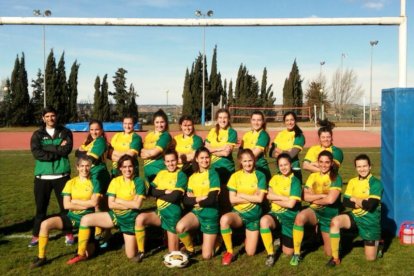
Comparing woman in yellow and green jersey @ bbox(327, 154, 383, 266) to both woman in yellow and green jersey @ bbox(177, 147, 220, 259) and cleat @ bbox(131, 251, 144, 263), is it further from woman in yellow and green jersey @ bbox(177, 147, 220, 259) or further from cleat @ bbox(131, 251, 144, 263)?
cleat @ bbox(131, 251, 144, 263)

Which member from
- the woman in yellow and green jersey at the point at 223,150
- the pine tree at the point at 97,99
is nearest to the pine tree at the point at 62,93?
the pine tree at the point at 97,99

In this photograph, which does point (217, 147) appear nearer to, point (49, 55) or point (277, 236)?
point (277, 236)

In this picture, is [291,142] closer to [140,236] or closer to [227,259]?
[227,259]

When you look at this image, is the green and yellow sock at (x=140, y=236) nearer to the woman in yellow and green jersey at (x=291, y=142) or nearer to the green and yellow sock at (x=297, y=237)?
the green and yellow sock at (x=297, y=237)

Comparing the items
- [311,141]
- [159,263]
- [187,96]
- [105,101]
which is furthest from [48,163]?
[187,96]

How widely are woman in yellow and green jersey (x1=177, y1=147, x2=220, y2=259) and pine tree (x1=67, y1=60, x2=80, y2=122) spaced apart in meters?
39.4

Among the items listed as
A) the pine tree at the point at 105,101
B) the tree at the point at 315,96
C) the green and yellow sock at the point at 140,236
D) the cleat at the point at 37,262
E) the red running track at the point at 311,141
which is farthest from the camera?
the tree at the point at 315,96

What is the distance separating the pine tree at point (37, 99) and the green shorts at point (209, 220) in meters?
40.2

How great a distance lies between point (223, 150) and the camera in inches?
210

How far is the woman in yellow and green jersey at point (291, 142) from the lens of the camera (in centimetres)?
545

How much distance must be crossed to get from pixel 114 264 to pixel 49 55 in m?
41.1

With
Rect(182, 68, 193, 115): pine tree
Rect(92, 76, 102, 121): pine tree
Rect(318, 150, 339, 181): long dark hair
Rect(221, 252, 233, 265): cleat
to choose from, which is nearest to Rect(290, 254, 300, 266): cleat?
Rect(221, 252, 233, 265): cleat

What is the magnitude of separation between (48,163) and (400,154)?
4.46 meters

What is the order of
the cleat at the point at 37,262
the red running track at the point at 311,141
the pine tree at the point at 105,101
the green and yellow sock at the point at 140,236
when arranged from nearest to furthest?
the cleat at the point at 37,262 < the green and yellow sock at the point at 140,236 < the red running track at the point at 311,141 < the pine tree at the point at 105,101
